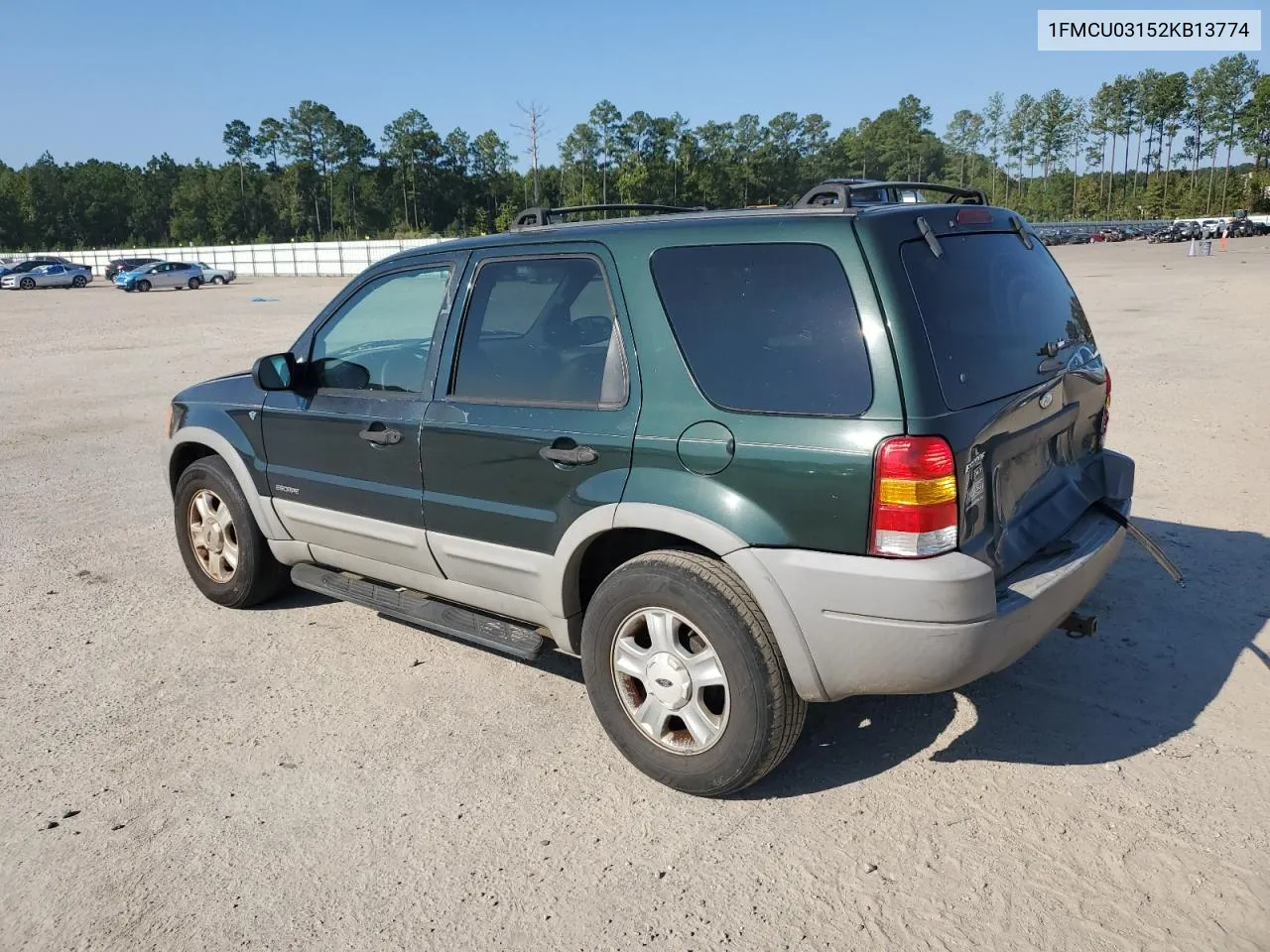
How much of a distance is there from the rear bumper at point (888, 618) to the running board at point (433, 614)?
113cm

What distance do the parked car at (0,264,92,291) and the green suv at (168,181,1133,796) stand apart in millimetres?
54195

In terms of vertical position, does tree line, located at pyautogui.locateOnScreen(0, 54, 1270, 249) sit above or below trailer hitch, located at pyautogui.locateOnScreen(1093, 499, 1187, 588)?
above

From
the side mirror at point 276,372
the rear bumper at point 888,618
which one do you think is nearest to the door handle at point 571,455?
the rear bumper at point 888,618

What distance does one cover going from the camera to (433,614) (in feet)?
13.6

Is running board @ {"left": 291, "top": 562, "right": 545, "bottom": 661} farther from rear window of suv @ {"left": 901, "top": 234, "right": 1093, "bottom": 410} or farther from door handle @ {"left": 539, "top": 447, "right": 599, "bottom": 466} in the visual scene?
rear window of suv @ {"left": 901, "top": 234, "right": 1093, "bottom": 410}

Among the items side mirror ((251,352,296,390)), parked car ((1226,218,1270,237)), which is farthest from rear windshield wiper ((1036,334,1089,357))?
parked car ((1226,218,1270,237))

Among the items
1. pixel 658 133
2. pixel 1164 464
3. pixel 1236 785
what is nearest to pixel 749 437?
pixel 1236 785

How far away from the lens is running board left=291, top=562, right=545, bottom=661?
12.6 ft

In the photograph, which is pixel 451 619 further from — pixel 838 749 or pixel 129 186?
pixel 129 186

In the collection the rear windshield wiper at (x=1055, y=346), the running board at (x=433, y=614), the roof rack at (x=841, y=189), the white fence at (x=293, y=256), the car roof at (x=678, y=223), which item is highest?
the white fence at (x=293, y=256)

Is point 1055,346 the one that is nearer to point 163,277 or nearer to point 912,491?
point 912,491

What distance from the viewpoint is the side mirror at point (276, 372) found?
14.9ft

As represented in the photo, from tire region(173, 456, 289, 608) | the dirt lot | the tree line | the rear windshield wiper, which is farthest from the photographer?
the tree line

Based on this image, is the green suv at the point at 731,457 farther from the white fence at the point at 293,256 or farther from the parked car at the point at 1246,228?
the parked car at the point at 1246,228
